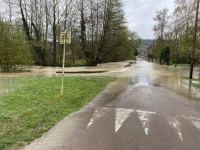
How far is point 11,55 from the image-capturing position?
14.7 metres

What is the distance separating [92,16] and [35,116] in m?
24.3

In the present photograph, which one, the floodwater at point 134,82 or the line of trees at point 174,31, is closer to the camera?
the floodwater at point 134,82

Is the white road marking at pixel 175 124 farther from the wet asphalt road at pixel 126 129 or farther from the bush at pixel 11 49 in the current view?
the bush at pixel 11 49

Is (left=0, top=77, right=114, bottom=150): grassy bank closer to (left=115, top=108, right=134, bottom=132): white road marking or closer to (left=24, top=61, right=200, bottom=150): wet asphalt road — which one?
(left=24, top=61, right=200, bottom=150): wet asphalt road

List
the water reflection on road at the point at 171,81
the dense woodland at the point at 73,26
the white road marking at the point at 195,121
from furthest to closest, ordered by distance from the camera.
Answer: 1. the dense woodland at the point at 73,26
2. the water reflection on road at the point at 171,81
3. the white road marking at the point at 195,121

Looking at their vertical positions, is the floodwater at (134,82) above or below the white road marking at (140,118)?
above

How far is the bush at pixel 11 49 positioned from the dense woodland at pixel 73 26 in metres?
8.85

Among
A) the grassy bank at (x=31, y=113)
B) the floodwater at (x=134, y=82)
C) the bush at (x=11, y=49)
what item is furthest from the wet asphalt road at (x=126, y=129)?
the bush at (x=11, y=49)

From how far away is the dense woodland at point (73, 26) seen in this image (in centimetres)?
2444

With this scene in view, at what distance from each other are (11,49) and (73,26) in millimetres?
12669

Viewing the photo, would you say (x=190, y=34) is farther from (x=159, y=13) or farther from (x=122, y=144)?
(x=159, y=13)

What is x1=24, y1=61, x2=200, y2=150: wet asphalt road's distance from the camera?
3.07 meters

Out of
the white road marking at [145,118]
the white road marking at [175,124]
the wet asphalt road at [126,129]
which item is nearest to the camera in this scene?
the wet asphalt road at [126,129]

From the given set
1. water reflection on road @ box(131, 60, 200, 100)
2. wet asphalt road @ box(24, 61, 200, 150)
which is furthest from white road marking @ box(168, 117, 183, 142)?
water reflection on road @ box(131, 60, 200, 100)
